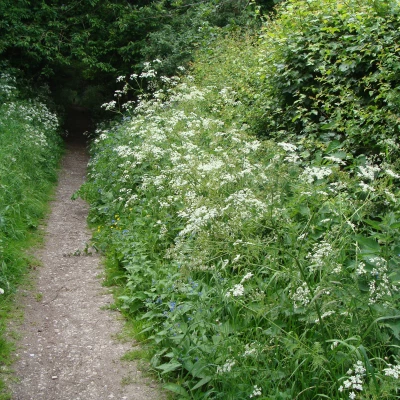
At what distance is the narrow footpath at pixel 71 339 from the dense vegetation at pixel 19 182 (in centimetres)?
23

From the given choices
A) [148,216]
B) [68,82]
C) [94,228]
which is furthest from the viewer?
[68,82]

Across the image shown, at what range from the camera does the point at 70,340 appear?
182 inches

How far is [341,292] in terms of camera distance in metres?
3.12

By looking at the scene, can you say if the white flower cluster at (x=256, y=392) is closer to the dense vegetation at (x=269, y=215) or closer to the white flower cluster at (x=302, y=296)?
the dense vegetation at (x=269, y=215)

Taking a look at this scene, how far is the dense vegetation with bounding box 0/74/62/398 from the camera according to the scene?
5.58 m

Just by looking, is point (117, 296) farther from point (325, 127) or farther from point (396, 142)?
point (396, 142)

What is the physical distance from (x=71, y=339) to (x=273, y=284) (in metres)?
2.08

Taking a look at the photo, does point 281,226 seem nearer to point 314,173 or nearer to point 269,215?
point 269,215

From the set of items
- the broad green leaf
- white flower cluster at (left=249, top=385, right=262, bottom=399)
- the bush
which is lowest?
the broad green leaf

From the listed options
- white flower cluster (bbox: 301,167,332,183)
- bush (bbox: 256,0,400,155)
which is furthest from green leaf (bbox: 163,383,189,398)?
bush (bbox: 256,0,400,155)

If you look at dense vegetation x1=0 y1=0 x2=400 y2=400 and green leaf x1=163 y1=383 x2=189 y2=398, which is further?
green leaf x1=163 y1=383 x2=189 y2=398

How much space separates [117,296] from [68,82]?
16053 mm

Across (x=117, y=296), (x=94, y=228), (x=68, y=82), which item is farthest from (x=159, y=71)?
(x=117, y=296)

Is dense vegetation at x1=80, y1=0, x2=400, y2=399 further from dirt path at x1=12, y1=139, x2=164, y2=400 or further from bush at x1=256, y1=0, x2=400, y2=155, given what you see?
dirt path at x1=12, y1=139, x2=164, y2=400
